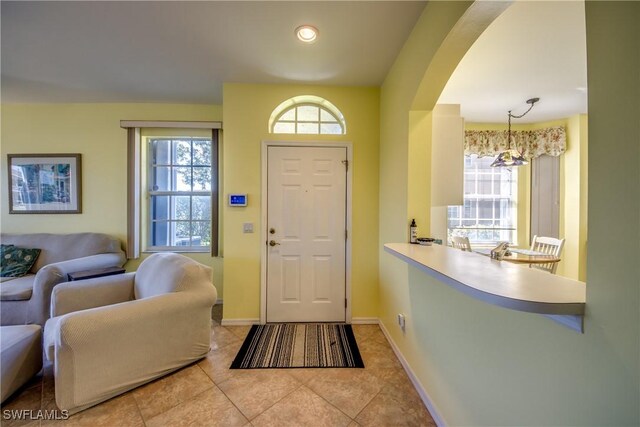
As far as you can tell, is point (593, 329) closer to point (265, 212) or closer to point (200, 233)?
point (265, 212)

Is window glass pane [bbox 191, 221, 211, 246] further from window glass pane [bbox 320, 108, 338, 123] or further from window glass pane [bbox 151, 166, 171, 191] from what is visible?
window glass pane [bbox 320, 108, 338, 123]

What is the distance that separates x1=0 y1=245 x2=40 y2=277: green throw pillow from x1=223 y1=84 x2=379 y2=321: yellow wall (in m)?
2.21

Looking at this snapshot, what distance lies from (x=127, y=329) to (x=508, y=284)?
2.13m

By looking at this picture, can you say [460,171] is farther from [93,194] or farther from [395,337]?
[93,194]

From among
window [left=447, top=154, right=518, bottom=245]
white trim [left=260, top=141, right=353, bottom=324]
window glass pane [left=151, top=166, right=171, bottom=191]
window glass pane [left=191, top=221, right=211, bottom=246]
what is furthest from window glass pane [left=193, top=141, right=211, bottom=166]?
window [left=447, top=154, right=518, bottom=245]

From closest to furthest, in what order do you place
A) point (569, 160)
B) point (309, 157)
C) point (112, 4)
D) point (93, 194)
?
1. point (112, 4)
2. point (309, 157)
3. point (93, 194)
4. point (569, 160)

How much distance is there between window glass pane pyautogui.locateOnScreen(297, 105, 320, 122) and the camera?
2723 millimetres

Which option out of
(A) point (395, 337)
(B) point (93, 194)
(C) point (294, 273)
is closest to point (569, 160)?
(A) point (395, 337)

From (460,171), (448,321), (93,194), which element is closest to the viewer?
(448,321)

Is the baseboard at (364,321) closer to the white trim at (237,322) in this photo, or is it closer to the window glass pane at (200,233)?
the white trim at (237,322)

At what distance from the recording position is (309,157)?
8.55 ft

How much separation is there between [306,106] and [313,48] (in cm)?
77

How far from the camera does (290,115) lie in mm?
2717

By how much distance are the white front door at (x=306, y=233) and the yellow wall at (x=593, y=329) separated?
4.52 ft
